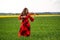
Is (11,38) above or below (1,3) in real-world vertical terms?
below

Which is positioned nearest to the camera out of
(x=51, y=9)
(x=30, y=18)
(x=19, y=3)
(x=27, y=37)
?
(x=30, y=18)

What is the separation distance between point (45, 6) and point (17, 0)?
1169 millimetres

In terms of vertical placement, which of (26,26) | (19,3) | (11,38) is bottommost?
(11,38)

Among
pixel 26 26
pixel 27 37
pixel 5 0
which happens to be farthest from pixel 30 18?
pixel 5 0

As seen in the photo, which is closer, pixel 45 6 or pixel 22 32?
pixel 22 32

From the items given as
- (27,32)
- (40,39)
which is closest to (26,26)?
(27,32)

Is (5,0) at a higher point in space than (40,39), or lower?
higher

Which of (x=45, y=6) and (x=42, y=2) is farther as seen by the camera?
(x=45, y=6)

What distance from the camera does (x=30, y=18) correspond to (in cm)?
641

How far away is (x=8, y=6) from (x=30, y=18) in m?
1.79

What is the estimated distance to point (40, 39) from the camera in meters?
6.79

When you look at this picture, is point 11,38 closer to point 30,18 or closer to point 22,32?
point 22,32

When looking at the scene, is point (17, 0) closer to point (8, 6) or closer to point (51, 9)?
point (8, 6)

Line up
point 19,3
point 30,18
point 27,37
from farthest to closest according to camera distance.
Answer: point 19,3 → point 27,37 → point 30,18
